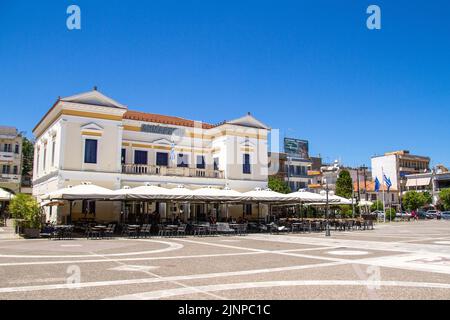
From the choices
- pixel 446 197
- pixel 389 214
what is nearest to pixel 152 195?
pixel 389 214

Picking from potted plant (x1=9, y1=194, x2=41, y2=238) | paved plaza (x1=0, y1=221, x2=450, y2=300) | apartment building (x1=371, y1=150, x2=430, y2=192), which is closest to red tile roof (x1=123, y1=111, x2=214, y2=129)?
potted plant (x1=9, y1=194, x2=41, y2=238)

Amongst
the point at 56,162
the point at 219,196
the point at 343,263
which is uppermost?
the point at 56,162

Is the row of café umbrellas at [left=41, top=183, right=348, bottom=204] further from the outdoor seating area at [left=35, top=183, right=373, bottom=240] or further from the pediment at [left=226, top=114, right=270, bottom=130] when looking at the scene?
the pediment at [left=226, top=114, right=270, bottom=130]

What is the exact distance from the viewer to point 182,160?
1463 inches

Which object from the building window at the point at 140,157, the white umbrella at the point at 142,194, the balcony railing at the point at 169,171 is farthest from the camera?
the building window at the point at 140,157

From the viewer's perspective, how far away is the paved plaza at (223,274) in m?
8.38

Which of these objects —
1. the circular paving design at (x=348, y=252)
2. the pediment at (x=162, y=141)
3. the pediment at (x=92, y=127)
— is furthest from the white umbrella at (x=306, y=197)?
the pediment at (x=92, y=127)

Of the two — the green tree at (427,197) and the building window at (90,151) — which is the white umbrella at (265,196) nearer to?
the building window at (90,151)

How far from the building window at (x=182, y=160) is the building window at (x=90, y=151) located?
8.21 m

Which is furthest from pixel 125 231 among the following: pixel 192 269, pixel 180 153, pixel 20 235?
pixel 192 269

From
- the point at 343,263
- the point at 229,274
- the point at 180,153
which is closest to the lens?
the point at 229,274
